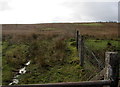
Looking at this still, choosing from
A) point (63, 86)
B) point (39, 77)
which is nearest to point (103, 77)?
point (63, 86)

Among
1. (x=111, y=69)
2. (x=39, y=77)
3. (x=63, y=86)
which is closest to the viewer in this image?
(x=63, y=86)

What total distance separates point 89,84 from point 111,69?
1.47 feet

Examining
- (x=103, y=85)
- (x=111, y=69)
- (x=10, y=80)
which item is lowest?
(x=10, y=80)

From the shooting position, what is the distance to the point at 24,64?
37.4ft

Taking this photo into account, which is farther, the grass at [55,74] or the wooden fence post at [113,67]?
the grass at [55,74]

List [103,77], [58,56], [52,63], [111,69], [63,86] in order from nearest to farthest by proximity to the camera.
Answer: [63,86], [111,69], [103,77], [52,63], [58,56]

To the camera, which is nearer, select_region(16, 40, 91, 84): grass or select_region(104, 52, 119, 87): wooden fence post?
select_region(104, 52, 119, 87): wooden fence post

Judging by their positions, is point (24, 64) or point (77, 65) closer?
point (77, 65)

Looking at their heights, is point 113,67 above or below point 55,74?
above

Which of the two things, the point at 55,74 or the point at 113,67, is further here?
the point at 55,74

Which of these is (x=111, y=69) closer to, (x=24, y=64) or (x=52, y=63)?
(x=52, y=63)

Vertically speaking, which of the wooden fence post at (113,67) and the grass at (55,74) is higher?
the wooden fence post at (113,67)

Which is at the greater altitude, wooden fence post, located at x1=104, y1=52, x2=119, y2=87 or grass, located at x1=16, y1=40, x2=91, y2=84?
wooden fence post, located at x1=104, y1=52, x2=119, y2=87

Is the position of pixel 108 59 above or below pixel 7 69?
above
